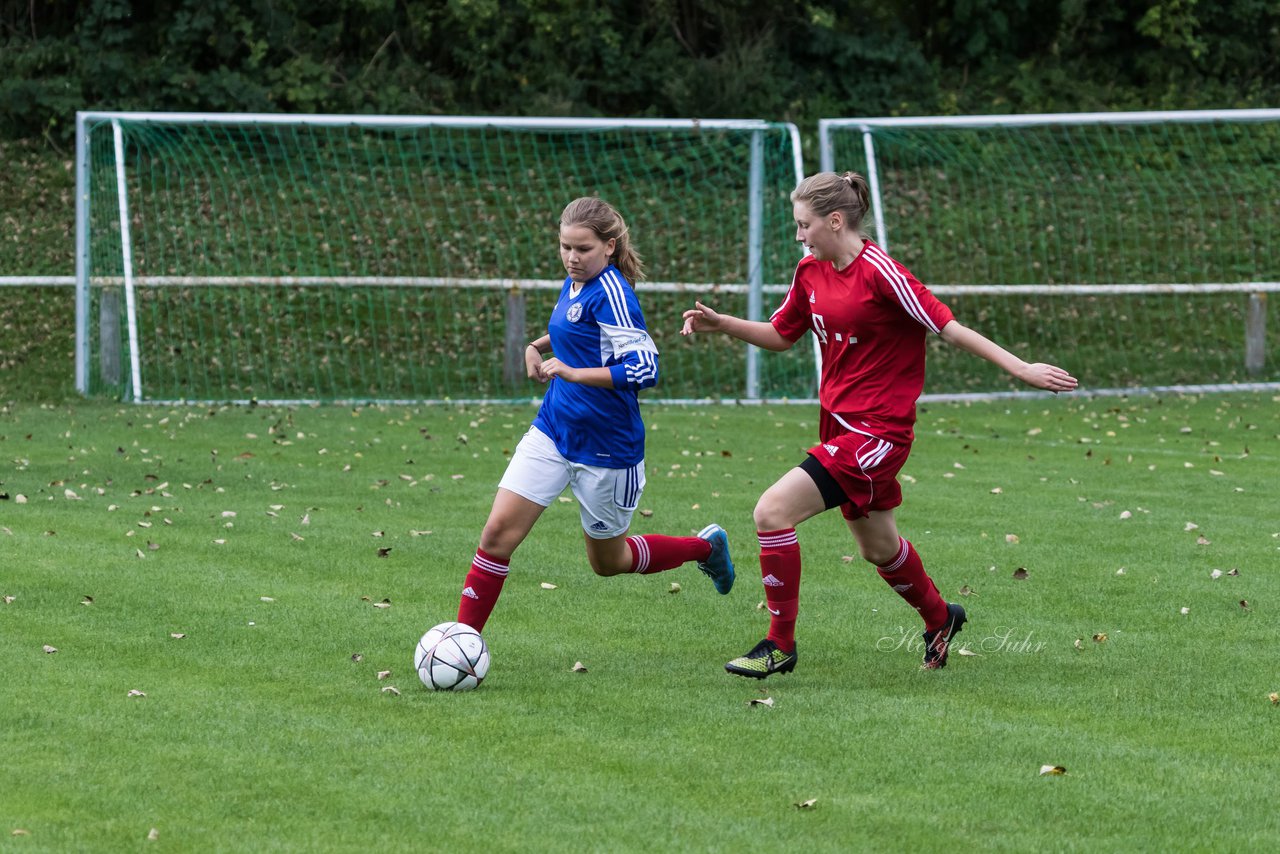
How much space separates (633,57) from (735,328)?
20000 millimetres

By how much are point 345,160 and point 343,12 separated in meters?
5.51

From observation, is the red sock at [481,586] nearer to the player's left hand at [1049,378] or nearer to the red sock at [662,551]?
the red sock at [662,551]

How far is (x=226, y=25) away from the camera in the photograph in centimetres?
2417

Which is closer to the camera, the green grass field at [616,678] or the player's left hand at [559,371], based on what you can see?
the green grass field at [616,678]

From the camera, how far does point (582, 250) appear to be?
5.97 meters

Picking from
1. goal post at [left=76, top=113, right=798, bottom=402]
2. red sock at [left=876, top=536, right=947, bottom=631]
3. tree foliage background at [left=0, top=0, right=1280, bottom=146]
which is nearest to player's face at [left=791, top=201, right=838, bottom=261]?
red sock at [left=876, top=536, right=947, bottom=631]

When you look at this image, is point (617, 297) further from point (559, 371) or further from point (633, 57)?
point (633, 57)

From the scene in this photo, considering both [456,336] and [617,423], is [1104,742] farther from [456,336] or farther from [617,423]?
[456,336]

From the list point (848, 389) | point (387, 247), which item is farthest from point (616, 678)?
point (387, 247)

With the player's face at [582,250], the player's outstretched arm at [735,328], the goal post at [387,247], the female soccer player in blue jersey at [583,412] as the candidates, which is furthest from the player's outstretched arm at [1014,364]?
the goal post at [387,247]

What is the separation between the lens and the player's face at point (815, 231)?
5.92m

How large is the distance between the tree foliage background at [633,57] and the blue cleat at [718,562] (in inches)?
690

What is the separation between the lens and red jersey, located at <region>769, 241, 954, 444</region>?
19.2 feet

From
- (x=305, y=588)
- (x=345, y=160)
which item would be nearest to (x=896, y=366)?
(x=305, y=588)
